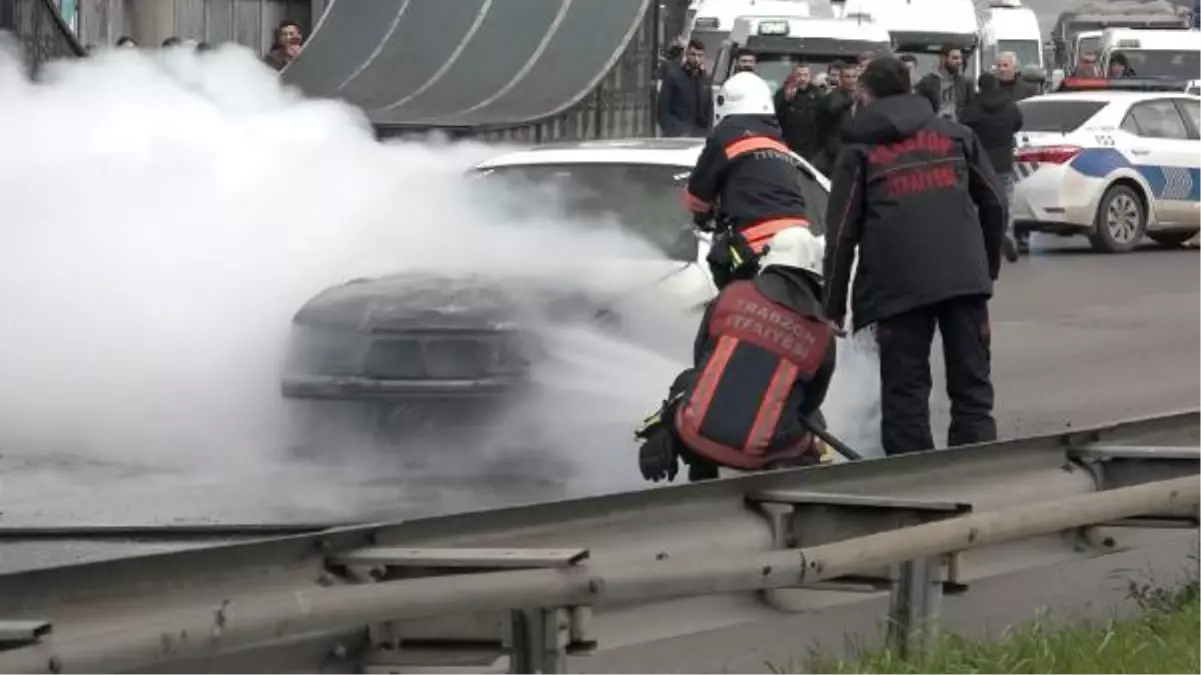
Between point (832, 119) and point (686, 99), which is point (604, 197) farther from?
point (686, 99)

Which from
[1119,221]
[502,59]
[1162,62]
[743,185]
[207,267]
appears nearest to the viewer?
[743,185]

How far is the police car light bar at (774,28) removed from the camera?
24.4 m

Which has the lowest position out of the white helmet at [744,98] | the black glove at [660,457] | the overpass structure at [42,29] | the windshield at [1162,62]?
the windshield at [1162,62]

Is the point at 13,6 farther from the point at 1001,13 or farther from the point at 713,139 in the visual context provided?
the point at 1001,13

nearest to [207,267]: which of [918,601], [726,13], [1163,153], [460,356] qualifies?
[460,356]

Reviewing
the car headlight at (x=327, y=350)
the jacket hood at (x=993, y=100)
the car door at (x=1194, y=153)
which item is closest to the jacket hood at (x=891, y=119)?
the car headlight at (x=327, y=350)

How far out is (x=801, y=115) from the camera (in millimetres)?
20656

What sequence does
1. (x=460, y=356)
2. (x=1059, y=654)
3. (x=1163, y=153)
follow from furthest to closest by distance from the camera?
(x=1163, y=153) → (x=460, y=356) → (x=1059, y=654)

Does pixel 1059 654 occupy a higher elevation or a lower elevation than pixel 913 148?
lower

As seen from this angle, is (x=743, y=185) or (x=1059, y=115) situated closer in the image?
(x=743, y=185)

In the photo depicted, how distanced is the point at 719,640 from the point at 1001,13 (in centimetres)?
2978

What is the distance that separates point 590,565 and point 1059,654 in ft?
5.82

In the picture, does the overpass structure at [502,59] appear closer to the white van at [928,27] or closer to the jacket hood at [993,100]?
the jacket hood at [993,100]

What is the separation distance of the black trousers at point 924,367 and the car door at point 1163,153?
1405 centimetres
